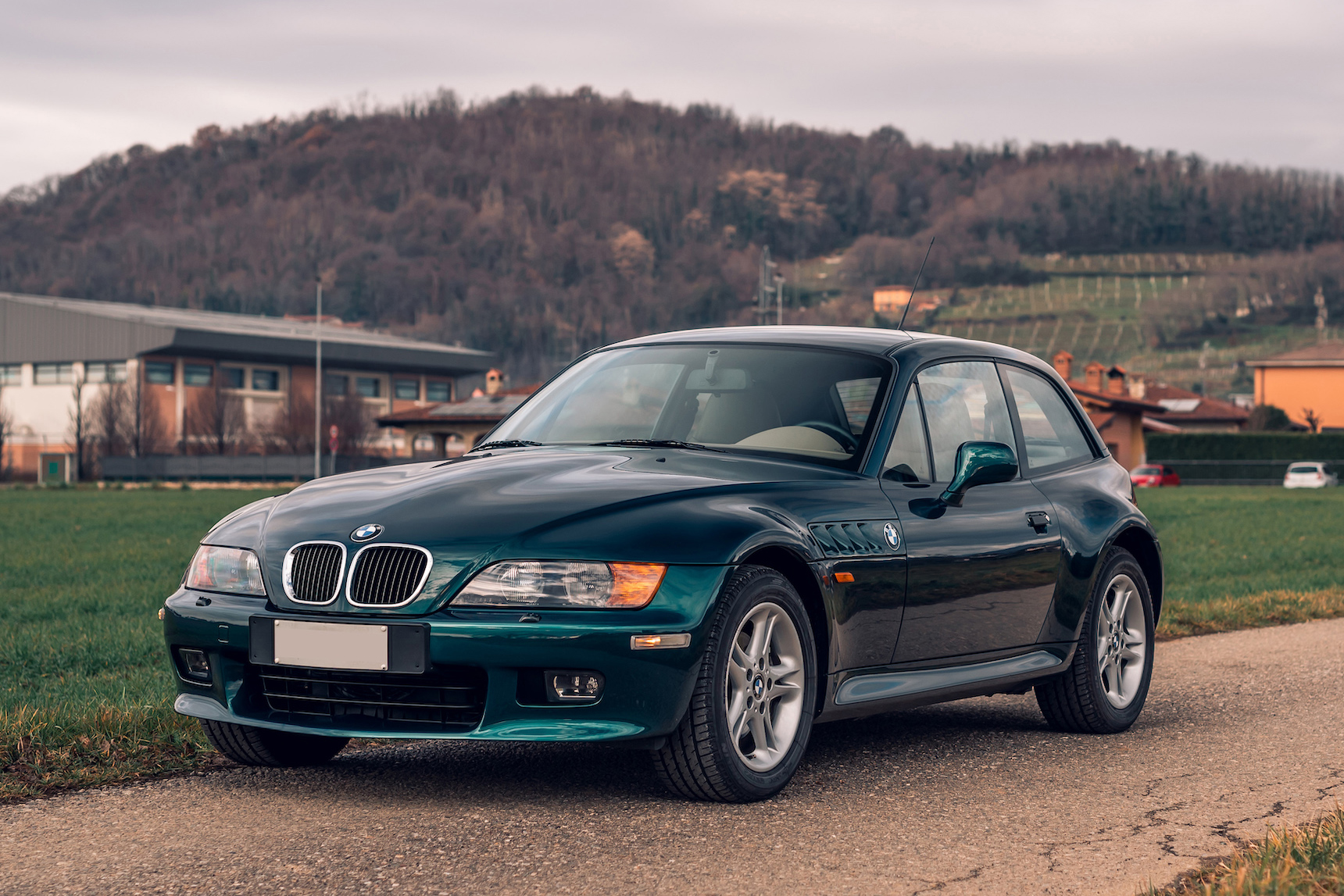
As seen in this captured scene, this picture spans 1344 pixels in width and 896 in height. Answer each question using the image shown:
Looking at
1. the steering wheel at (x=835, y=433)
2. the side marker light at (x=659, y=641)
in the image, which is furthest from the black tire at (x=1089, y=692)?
the side marker light at (x=659, y=641)

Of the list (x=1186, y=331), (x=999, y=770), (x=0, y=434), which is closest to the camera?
(x=999, y=770)

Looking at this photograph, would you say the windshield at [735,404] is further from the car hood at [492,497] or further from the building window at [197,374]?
the building window at [197,374]

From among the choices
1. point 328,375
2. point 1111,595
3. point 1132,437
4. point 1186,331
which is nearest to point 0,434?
point 328,375

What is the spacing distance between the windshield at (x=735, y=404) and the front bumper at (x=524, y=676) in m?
1.17

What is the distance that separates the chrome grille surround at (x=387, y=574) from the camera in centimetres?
464

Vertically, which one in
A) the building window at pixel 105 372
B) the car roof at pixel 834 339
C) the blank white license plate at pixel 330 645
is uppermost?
the car roof at pixel 834 339

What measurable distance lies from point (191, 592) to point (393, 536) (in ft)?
2.82

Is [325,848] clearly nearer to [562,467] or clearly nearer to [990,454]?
[562,467]

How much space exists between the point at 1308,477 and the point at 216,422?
191 feet

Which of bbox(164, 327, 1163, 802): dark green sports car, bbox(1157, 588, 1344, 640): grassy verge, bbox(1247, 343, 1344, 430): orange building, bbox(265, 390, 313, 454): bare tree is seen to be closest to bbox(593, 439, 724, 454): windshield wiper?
bbox(164, 327, 1163, 802): dark green sports car

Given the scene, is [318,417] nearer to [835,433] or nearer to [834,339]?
[834,339]

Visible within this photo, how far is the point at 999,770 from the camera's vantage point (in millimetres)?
5703

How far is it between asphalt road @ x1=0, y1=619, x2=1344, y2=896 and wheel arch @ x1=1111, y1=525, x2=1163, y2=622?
932mm

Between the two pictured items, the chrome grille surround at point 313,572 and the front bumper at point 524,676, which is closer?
the front bumper at point 524,676
